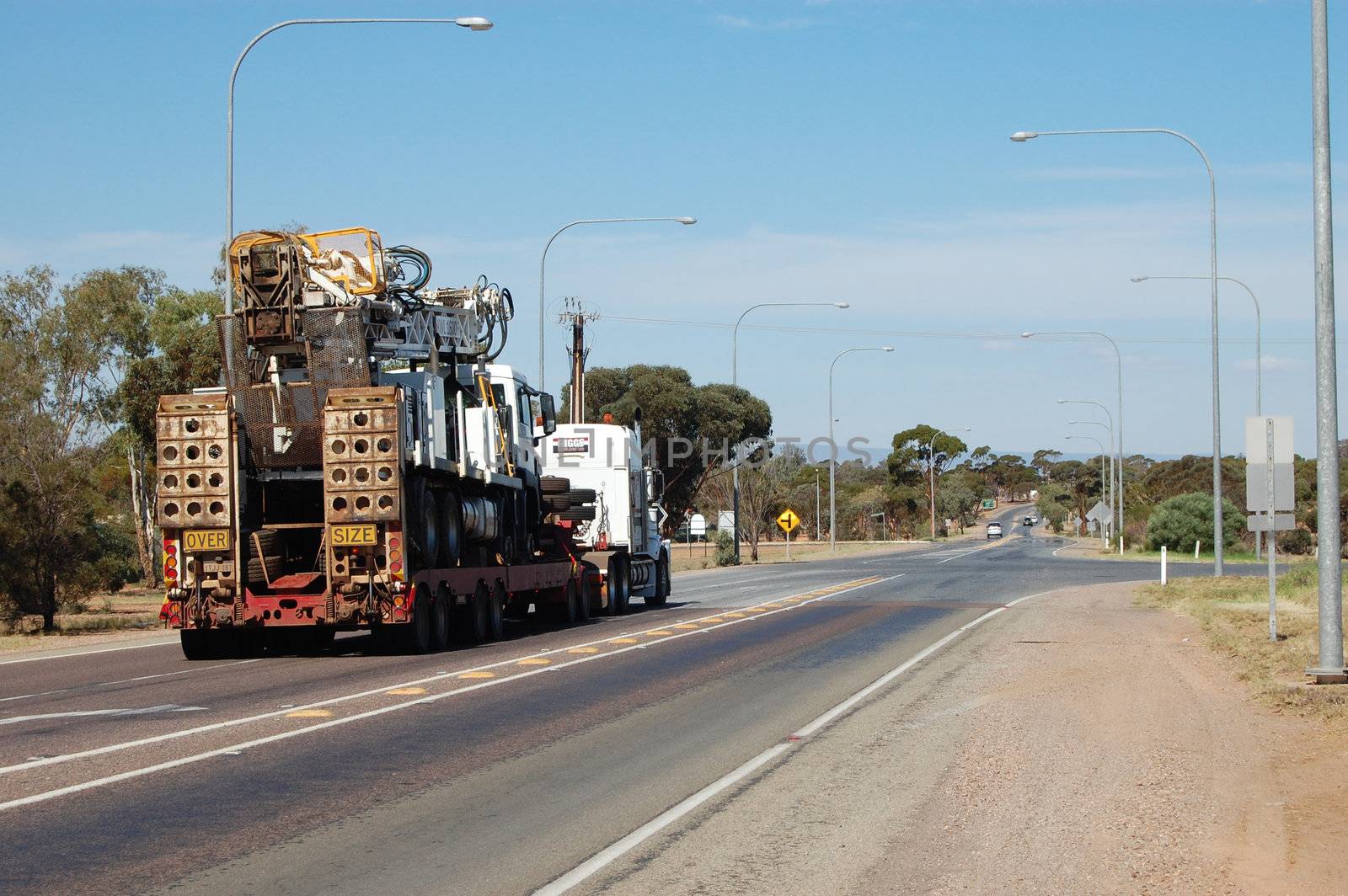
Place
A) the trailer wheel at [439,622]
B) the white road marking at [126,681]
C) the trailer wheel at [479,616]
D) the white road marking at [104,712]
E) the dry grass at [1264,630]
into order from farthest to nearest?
the trailer wheel at [479,616] → the trailer wheel at [439,622] → the white road marking at [126,681] → the dry grass at [1264,630] → the white road marking at [104,712]

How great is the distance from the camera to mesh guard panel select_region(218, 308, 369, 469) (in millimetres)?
18781

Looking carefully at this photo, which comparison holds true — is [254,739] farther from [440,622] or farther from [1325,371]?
[1325,371]

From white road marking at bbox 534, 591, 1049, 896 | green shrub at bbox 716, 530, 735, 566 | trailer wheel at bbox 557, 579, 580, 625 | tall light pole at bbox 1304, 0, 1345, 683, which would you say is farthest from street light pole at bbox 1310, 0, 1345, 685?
green shrub at bbox 716, 530, 735, 566

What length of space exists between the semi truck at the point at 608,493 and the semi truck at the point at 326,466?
24.9ft

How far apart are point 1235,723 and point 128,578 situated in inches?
2013

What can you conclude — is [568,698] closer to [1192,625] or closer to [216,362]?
[1192,625]

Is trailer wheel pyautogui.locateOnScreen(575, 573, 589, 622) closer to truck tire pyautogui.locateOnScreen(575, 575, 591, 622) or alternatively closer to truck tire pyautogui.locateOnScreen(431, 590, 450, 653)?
truck tire pyautogui.locateOnScreen(575, 575, 591, 622)

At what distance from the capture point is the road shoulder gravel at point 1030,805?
24.0 feet

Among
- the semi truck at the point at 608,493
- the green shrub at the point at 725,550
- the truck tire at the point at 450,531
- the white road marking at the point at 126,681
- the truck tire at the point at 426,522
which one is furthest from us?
the green shrub at the point at 725,550

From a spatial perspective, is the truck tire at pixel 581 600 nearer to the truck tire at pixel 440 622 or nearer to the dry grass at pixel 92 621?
the truck tire at pixel 440 622

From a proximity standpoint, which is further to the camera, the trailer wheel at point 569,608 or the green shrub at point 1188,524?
the green shrub at point 1188,524

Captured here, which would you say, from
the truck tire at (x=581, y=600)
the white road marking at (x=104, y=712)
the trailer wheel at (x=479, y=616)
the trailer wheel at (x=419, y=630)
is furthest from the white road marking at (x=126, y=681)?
the truck tire at (x=581, y=600)

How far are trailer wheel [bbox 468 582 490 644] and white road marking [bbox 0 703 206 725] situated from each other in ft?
26.1

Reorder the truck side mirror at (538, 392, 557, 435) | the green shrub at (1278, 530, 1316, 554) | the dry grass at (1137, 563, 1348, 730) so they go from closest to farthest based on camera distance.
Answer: the dry grass at (1137, 563, 1348, 730), the truck side mirror at (538, 392, 557, 435), the green shrub at (1278, 530, 1316, 554)
